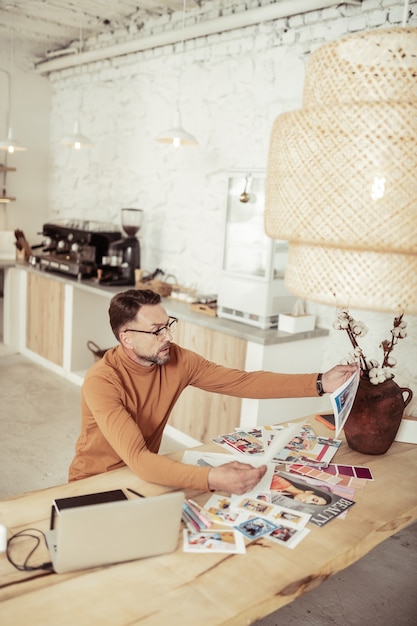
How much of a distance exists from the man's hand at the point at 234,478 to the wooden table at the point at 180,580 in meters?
0.10

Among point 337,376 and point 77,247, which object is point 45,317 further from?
point 337,376

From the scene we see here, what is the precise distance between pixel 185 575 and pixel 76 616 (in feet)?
0.95

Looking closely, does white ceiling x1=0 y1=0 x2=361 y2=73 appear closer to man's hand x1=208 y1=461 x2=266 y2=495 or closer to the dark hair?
the dark hair

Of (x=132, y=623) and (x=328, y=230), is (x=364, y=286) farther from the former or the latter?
(x=132, y=623)

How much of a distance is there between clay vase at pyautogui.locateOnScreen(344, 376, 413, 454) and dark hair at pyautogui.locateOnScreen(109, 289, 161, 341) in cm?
87

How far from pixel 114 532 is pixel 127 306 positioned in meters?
1.00

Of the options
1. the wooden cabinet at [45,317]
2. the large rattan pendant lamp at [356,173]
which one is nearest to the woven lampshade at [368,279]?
the large rattan pendant lamp at [356,173]

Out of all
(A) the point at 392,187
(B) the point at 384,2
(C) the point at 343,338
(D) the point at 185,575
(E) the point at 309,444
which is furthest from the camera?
(C) the point at 343,338

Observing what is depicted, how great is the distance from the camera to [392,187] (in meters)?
0.99

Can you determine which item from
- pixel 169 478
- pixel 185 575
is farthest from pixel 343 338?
pixel 185 575

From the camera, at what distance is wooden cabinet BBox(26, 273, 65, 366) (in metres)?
5.43

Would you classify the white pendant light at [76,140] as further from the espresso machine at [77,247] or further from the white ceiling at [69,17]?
the white ceiling at [69,17]

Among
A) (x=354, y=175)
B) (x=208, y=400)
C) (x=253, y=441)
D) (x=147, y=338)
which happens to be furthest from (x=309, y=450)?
(x=208, y=400)

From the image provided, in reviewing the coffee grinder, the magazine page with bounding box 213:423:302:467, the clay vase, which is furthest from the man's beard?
the coffee grinder
